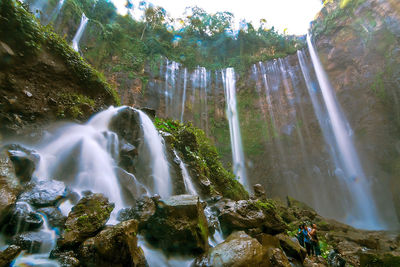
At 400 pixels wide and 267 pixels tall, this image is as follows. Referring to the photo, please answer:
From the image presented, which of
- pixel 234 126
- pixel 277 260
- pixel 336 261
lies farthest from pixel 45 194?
pixel 234 126

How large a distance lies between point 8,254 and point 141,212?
65.6 inches

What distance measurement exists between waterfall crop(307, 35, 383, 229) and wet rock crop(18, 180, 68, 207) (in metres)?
18.6

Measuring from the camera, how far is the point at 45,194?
3330mm

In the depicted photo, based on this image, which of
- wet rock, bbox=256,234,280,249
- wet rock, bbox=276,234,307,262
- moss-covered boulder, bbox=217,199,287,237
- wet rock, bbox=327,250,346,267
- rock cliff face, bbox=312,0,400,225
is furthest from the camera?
rock cliff face, bbox=312,0,400,225

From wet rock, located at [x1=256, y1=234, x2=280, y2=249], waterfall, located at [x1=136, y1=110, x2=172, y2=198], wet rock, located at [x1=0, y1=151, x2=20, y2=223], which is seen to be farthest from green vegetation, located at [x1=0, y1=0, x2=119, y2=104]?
wet rock, located at [x1=256, y1=234, x2=280, y2=249]

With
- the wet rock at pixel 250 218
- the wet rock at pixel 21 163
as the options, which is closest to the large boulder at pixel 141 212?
the wet rock at pixel 250 218

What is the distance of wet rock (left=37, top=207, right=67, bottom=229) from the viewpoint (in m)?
2.93

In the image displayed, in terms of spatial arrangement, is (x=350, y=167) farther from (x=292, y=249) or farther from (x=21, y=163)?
(x=21, y=163)

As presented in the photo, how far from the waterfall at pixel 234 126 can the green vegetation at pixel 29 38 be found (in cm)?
1435

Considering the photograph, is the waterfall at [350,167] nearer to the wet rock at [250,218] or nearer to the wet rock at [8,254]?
the wet rock at [250,218]

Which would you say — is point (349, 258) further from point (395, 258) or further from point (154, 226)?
point (154, 226)

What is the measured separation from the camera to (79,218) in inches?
112

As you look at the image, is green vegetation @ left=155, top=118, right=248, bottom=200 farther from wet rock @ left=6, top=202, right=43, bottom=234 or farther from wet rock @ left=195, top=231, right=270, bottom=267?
wet rock @ left=6, top=202, right=43, bottom=234

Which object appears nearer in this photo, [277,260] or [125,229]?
[125,229]
